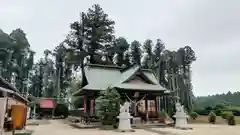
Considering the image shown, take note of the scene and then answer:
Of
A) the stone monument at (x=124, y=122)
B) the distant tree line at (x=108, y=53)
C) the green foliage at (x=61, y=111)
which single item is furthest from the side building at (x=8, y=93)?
the green foliage at (x=61, y=111)

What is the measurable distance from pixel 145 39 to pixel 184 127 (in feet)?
72.9

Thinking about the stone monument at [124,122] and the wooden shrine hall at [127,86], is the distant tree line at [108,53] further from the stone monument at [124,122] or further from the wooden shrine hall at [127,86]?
the stone monument at [124,122]

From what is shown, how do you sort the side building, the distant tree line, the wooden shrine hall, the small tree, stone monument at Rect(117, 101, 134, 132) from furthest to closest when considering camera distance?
the distant tree line < the wooden shrine hall < the small tree < stone monument at Rect(117, 101, 134, 132) < the side building

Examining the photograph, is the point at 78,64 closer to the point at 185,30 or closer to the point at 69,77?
the point at 69,77

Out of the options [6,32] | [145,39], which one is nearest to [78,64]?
[145,39]

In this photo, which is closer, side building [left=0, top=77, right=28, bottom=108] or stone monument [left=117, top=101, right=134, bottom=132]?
side building [left=0, top=77, right=28, bottom=108]

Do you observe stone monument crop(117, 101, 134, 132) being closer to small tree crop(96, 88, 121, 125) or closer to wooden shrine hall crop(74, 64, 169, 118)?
small tree crop(96, 88, 121, 125)

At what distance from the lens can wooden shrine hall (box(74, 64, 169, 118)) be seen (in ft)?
48.1

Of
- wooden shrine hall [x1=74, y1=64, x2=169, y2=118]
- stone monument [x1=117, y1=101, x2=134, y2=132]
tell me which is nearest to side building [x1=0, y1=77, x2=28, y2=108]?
wooden shrine hall [x1=74, y1=64, x2=169, y2=118]

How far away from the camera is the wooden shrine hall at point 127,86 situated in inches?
577

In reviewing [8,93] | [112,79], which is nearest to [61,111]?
[112,79]

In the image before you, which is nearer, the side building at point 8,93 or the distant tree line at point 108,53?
the side building at point 8,93

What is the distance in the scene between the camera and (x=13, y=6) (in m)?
10.9

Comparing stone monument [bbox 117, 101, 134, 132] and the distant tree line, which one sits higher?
the distant tree line
